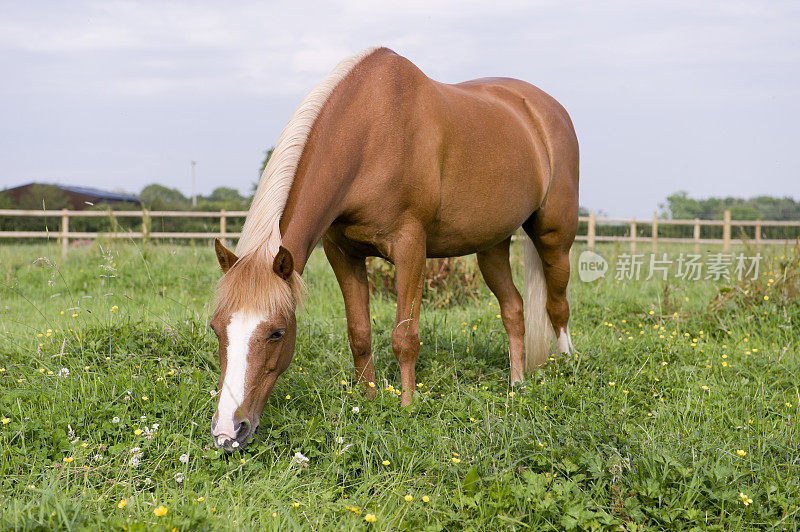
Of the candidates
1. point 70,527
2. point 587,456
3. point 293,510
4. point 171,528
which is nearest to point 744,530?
point 587,456

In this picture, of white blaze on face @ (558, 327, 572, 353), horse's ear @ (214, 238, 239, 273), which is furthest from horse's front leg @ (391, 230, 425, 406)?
white blaze on face @ (558, 327, 572, 353)

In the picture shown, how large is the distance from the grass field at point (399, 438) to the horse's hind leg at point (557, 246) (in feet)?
1.38

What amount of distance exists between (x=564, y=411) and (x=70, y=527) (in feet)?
7.42

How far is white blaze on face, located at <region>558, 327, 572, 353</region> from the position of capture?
458 centimetres

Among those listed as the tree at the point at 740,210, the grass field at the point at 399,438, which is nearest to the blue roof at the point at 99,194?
the tree at the point at 740,210

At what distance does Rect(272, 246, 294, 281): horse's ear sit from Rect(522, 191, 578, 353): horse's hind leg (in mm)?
2440

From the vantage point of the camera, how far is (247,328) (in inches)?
97.0

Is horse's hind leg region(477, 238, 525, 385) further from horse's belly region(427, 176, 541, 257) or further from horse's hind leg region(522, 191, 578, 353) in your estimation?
horse's belly region(427, 176, 541, 257)

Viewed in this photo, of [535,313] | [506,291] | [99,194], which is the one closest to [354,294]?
[506,291]

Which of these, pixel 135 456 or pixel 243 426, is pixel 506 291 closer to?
pixel 243 426

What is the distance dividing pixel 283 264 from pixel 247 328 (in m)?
0.30

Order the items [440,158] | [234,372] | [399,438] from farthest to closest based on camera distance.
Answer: [440,158] < [399,438] < [234,372]

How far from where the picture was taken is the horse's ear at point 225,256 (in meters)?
2.55

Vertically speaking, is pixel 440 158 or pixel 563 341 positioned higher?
pixel 440 158
